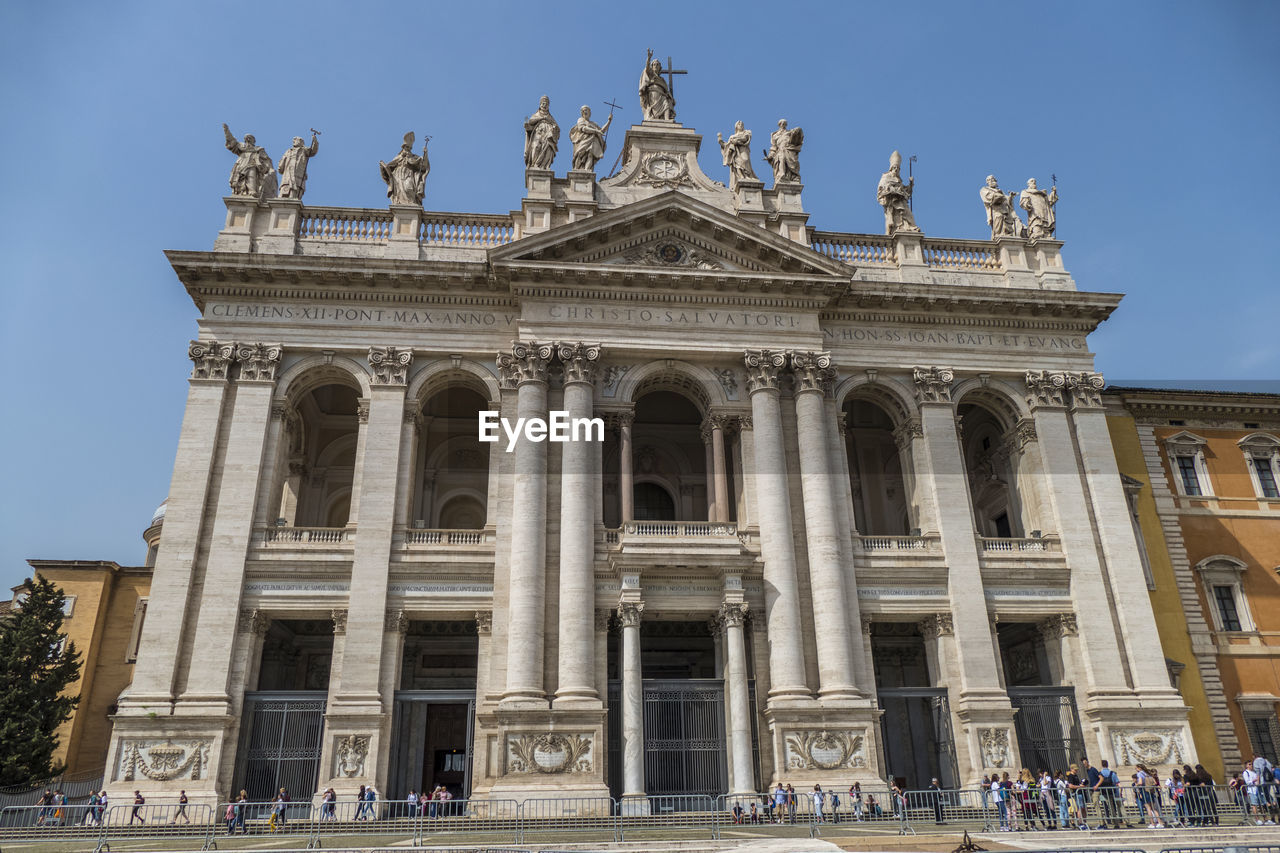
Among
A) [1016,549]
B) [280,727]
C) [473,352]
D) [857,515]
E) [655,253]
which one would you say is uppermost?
[655,253]

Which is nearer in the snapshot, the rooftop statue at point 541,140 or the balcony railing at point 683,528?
the balcony railing at point 683,528

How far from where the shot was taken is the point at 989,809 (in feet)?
76.0

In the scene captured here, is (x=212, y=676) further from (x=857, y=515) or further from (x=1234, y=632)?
(x=1234, y=632)

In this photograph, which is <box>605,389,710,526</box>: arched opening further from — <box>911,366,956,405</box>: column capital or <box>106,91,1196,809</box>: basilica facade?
<box>911,366,956,405</box>: column capital

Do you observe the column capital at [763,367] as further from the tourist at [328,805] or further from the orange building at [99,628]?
the orange building at [99,628]

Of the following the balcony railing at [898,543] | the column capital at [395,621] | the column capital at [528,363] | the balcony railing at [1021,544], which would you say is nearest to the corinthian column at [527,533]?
the column capital at [528,363]

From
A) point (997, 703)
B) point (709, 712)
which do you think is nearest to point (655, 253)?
point (709, 712)

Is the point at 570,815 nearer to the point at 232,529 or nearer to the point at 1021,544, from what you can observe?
the point at 232,529

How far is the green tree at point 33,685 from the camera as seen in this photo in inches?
1160

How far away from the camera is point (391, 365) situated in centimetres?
2828

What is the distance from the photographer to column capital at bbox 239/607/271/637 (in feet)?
83.3

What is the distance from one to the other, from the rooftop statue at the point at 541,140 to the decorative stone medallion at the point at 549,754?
17.8 m

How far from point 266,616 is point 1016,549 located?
21990mm

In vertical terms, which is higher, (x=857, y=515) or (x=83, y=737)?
(x=857, y=515)
